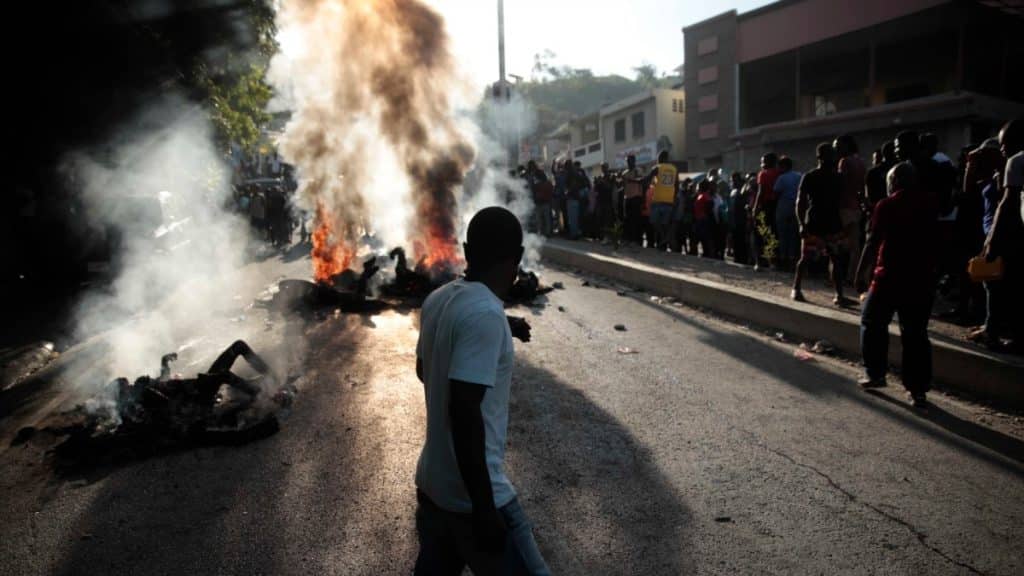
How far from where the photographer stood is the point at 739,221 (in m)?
12.0

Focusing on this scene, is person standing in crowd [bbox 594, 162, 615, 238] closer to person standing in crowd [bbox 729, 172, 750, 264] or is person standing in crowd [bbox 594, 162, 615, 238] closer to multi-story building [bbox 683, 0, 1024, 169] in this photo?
person standing in crowd [bbox 729, 172, 750, 264]

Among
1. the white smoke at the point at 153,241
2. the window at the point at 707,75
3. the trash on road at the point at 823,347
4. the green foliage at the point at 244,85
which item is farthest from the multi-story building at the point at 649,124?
the trash on road at the point at 823,347

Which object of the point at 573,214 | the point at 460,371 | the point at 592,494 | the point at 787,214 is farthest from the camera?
the point at 573,214

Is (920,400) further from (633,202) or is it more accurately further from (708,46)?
(708,46)

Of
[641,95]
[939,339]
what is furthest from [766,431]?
[641,95]

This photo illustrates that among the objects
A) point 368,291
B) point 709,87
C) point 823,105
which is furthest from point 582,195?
point 709,87

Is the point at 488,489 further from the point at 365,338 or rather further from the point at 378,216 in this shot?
the point at 378,216

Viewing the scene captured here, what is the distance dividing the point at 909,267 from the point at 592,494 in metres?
2.94

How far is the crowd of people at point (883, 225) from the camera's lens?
4.81 meters

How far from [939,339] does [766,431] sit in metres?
2.34

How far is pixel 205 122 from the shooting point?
16.1 metres

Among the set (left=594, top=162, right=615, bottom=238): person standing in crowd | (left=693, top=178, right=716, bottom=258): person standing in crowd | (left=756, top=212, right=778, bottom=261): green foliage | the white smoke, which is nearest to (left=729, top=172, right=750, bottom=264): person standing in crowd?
(left=693, top=178, right=716, bottom=258): person standing in crowd

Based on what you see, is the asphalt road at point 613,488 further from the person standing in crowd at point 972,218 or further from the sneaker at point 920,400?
the person standing in crowd at point 972,218

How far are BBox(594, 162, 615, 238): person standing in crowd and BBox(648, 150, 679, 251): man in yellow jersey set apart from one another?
2002mm
